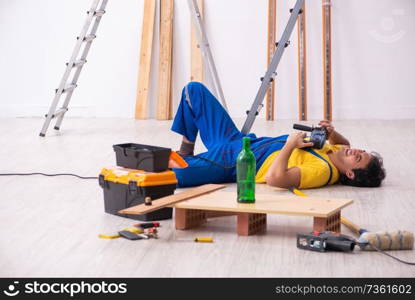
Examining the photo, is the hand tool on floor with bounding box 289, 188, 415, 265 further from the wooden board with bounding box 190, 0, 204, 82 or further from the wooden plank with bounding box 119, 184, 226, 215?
the wooden board with bounding box 190, 0, 204, 82

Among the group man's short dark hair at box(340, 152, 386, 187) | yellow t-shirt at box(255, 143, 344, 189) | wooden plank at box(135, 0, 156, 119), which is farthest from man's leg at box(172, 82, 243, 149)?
wooden plank at box(135, 0, 156, 119)

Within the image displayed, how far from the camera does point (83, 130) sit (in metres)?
6.98

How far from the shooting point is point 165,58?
7.75m

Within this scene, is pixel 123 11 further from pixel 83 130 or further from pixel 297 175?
pixel 297 175

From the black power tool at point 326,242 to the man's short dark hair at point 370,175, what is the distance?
3.98 feet

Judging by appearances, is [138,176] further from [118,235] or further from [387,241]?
[387,241]

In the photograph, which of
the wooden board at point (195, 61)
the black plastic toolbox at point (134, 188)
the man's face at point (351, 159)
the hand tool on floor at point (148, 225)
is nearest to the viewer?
the hand tool on floor at point (148, 225)

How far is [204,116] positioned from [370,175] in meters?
1.07

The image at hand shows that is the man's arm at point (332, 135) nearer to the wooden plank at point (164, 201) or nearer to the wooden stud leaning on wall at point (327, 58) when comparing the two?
the wooden plank at point (164, 201)

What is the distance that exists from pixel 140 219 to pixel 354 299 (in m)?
1.38

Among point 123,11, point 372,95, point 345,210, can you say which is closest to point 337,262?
point 345,210

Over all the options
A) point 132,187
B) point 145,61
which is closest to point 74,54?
point 145,61

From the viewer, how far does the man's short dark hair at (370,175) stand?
419 centimetres

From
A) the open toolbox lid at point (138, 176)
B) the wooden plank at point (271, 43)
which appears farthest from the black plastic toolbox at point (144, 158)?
the wooden plank at point (271, 43)
